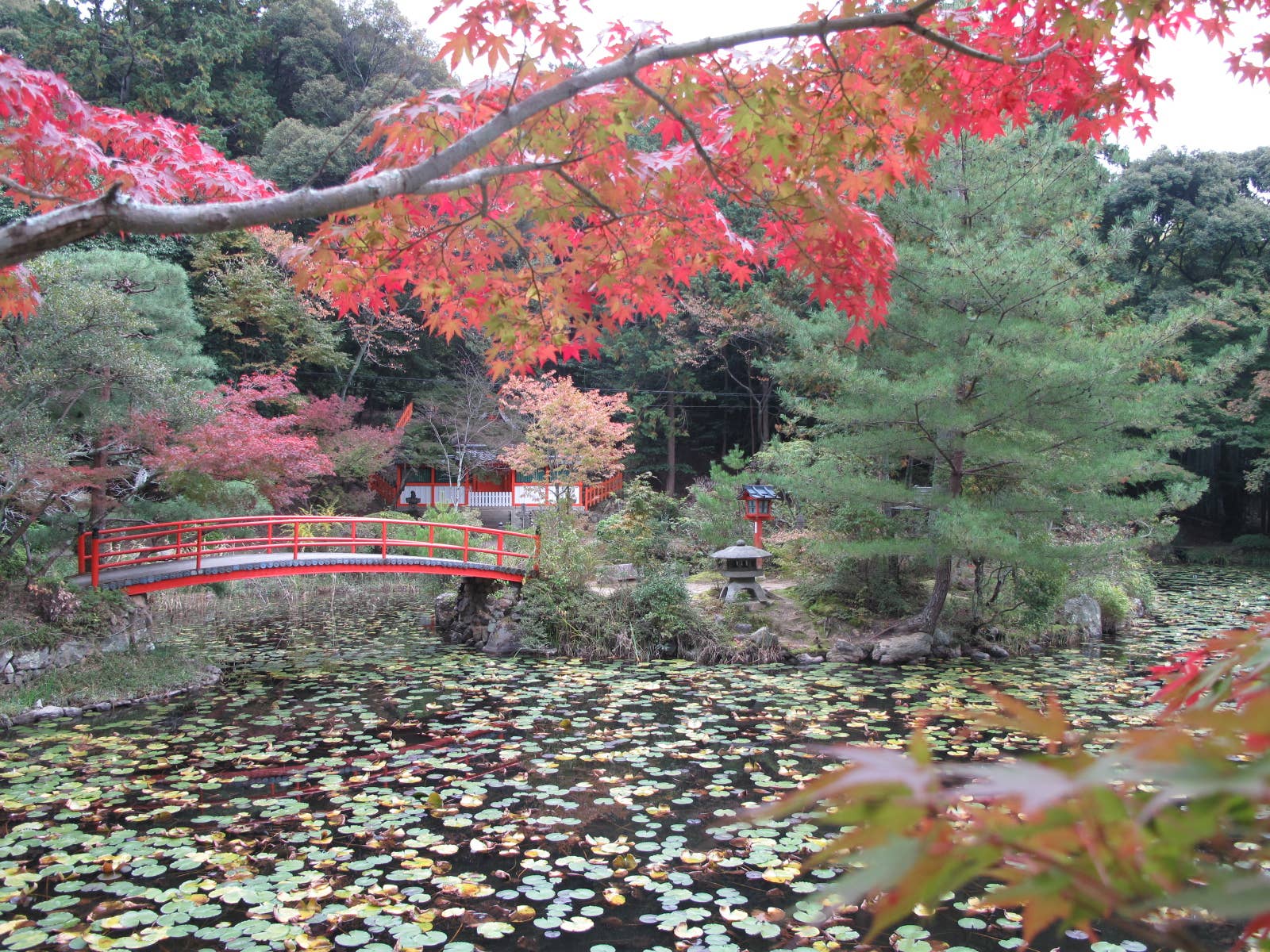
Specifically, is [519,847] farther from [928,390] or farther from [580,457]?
[580,457]

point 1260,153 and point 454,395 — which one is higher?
point 1260,153

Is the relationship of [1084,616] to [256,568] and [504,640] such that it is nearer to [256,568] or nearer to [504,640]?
[504,640]

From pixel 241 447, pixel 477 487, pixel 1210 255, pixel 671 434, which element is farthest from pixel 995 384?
pixel 477 487

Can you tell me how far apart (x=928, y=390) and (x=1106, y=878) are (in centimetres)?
667

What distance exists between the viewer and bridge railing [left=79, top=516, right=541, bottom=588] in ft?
25.5

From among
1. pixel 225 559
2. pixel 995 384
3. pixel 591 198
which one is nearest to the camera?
pixel 591 198

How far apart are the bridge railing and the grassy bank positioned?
87 cm

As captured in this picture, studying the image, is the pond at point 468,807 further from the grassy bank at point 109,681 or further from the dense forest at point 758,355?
the dense forest at point 758,355

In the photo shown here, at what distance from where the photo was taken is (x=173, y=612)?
9891mm

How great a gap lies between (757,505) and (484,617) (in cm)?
361

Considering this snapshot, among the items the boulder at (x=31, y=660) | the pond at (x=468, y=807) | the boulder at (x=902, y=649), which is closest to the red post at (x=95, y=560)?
the boulder at (x=31, y=660)

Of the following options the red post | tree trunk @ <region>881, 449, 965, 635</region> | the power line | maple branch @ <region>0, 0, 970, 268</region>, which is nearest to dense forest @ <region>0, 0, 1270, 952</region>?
maple branch @ <region>0, 0, 970, 268</region>

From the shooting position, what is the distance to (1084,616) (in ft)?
30.0

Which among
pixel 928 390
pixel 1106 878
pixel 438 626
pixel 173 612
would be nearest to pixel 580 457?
pixel 438 626
